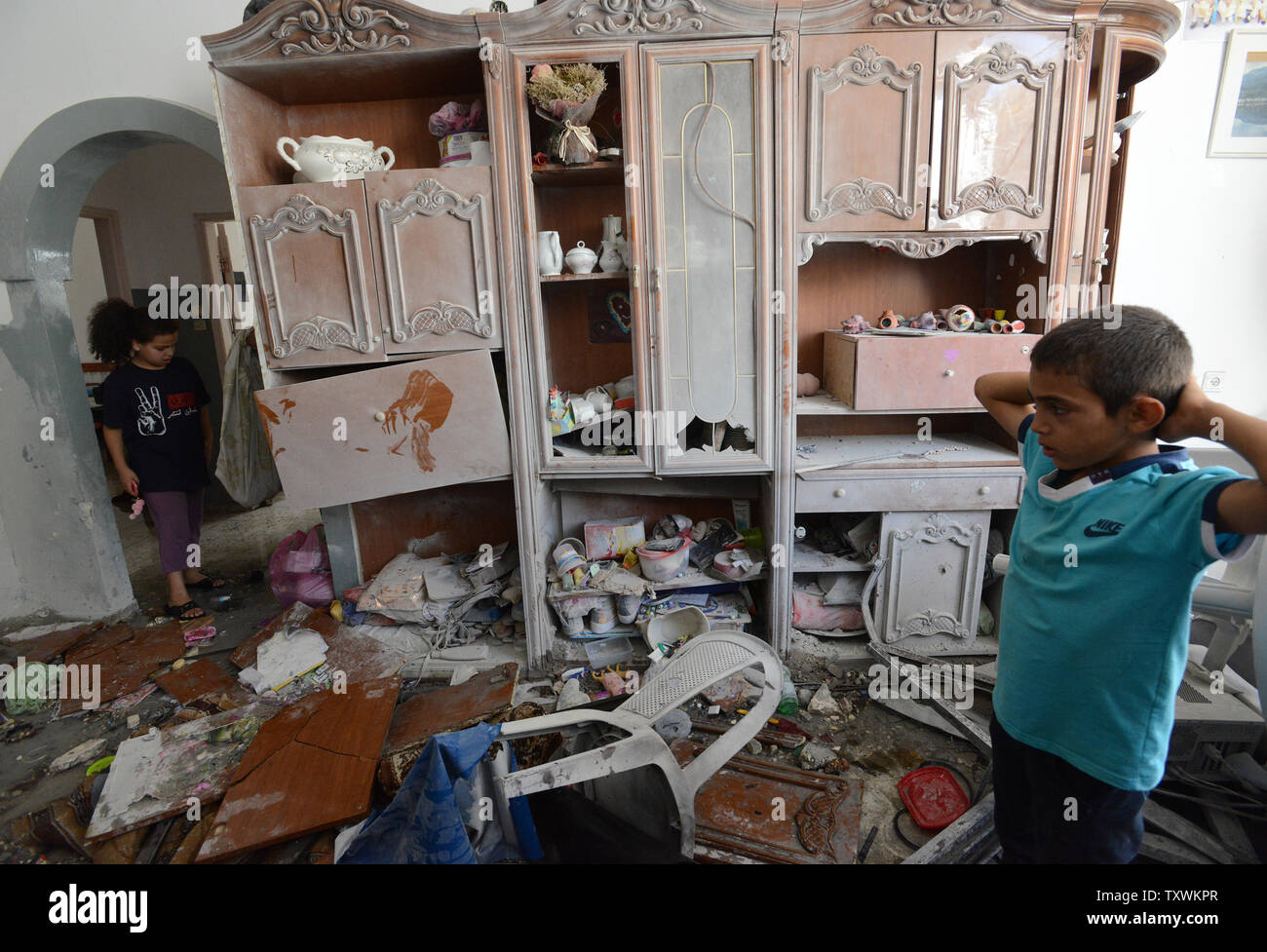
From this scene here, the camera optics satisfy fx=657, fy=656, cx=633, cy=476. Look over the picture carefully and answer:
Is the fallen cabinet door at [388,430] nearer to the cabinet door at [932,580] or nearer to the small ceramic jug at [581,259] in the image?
the small ceramic jug at [581,259]

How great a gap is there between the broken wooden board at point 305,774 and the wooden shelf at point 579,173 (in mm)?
2006

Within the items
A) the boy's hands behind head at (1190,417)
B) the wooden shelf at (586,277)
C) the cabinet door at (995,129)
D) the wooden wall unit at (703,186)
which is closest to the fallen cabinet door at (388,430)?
the wooden wall unit at (703,186)

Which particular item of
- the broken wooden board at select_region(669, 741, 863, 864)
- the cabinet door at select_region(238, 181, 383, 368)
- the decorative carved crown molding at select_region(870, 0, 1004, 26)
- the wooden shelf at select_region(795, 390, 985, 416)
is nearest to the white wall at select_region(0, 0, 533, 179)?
the cabinet door at select_region(238, 181, 383, 368)

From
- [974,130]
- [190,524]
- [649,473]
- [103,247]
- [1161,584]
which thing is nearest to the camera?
[1161,584]

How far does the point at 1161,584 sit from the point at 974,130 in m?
1.96

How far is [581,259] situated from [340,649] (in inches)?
76.3

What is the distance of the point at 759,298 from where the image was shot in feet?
8.00

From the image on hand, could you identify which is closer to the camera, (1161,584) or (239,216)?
(1161,584)

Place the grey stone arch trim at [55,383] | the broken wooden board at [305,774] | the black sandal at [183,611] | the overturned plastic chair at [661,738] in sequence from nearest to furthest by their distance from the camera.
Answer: the overturned plastic chair at [661,738], the broken wooden board at [305,774], the grey stone arch trim at [55,383], the black sandal at [183,611]

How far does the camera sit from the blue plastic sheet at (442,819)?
148 centimetres

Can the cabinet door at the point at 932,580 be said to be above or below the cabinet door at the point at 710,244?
below
